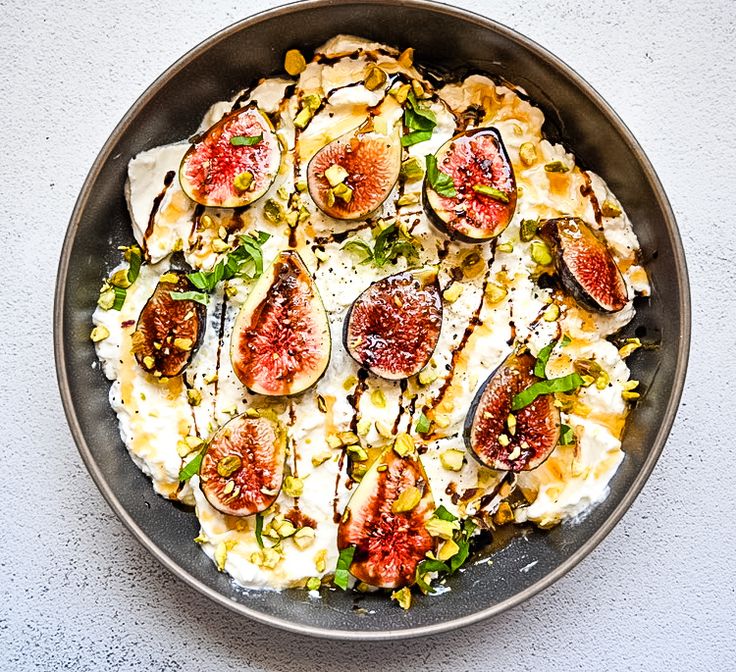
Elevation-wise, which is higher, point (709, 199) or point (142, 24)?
point (142, 24)

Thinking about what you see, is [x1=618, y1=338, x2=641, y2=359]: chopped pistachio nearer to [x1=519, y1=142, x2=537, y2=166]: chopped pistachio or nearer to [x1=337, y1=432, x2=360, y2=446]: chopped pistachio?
[x1=519, y1=142, x2=537, y2=166]: chopped pistachio

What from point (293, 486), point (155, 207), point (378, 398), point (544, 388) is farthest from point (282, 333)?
point (544, 388)

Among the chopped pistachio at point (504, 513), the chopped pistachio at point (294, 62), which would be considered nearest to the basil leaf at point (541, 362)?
the chopped pistachio at point (504, 513)

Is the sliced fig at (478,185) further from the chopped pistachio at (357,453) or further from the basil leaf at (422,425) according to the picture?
the chopped pistachio at (357,453)

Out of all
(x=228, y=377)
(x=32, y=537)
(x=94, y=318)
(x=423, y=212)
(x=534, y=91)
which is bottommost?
(x=32, y=537)

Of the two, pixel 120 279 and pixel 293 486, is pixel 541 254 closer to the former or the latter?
pixel 293 486

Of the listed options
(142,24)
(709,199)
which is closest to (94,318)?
(142,24)

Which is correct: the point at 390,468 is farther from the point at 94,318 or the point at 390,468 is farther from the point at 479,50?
the point at 479,50
